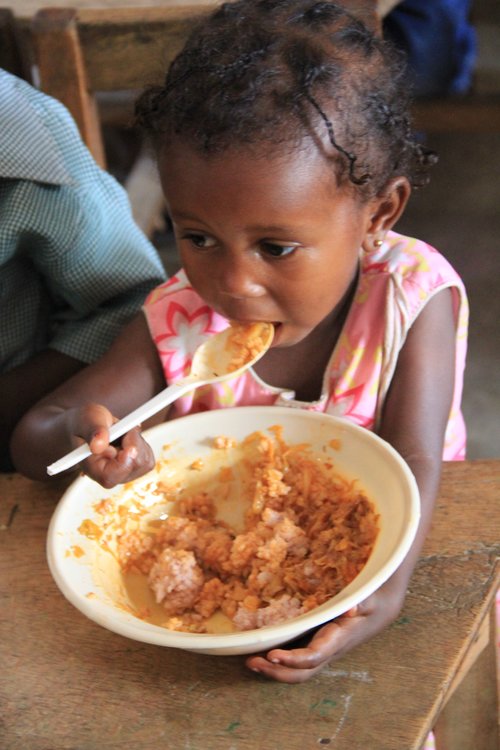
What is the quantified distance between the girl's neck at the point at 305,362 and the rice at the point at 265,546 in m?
0.21

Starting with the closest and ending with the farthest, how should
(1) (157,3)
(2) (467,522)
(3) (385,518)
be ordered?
1. (3) (385,518)
2. (2) (467,522)
3. (1) (157,3)

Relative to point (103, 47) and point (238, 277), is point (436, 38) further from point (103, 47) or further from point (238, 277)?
point (238, 277)

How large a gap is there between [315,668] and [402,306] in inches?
20.4

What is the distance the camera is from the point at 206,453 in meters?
1.04

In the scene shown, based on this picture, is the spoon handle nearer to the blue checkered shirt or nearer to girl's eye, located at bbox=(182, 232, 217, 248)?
girl's eye, located at bbox=(182, 232, 217, 248)

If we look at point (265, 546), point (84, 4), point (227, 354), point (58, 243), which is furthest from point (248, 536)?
point (84, 4)

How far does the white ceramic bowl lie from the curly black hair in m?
0.29

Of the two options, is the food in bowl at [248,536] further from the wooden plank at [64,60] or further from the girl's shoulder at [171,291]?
the wooden plank at [64,60]

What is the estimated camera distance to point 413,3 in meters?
2.90

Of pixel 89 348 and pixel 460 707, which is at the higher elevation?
pixel 89 348

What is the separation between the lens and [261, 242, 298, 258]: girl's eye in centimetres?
97

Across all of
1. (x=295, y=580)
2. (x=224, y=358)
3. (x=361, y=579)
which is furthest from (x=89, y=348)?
(x=361, y=579)

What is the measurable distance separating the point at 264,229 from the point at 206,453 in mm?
284

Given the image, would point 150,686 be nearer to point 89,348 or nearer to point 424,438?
point 424,438
